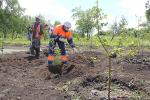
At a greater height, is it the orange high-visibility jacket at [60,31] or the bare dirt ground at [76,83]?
the orange high-visibility jacket at [60,31]

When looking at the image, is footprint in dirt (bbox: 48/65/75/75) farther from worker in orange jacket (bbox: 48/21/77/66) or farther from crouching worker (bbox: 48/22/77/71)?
worker in orange jacket (bbox: 48/21/77/66)

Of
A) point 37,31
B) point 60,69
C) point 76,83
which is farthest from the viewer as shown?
point 37,31

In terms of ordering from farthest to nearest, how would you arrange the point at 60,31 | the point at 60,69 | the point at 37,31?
the point at 37,31 < the point at 60,31 < the point at 60,69

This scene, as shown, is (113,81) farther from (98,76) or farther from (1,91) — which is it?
(1,91)

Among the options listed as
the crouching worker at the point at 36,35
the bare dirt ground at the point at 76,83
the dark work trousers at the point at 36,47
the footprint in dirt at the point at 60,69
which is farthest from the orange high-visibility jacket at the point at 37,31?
the footprint in dirt at the point at 60,69

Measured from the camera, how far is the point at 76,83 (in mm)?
11703

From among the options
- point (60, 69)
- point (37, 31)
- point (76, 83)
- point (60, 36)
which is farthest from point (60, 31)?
point (37, 31)

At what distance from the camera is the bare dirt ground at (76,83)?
9977 mm

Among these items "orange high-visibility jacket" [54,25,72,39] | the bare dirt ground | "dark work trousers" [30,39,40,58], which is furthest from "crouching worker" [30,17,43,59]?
"orange high-visibility jacket" [54,25,72,39]

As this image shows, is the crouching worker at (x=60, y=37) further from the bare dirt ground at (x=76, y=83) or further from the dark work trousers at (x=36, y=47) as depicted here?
the dark work trousers at (x=36, y=47)

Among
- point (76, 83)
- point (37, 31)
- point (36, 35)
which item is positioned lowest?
point (76, 83)

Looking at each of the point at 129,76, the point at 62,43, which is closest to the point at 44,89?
the point at 129,76

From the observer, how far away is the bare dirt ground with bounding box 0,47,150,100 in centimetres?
998

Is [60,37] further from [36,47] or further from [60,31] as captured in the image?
[36,47]
